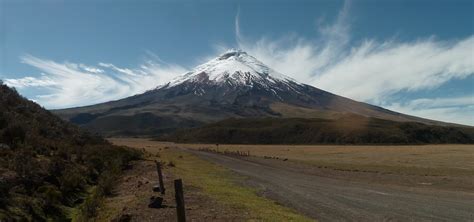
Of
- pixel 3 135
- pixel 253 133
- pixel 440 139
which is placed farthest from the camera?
pixel 253 133

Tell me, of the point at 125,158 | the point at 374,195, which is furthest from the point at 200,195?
the point at 125,158

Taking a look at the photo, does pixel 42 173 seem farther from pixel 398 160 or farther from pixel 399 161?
pixel 398 160

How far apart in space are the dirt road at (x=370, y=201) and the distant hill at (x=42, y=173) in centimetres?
1017

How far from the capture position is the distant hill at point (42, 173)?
16.5 metres

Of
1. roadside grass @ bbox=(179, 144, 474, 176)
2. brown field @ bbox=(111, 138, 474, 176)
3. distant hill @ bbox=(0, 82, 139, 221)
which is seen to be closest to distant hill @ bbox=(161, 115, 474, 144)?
brown field @ bbox=(111, 138, 474, 176)

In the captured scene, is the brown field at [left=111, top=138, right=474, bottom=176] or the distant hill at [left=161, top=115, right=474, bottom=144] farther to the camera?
the distant hill at [left=161, top=115, right=474, bottom=144]

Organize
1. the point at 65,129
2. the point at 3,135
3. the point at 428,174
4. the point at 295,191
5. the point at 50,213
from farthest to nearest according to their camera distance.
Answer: the point at 65,129, the point at 428,174, the point at 295,191, the point at 3,135, the point at 50,213

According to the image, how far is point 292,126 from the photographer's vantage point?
18812 centimetres

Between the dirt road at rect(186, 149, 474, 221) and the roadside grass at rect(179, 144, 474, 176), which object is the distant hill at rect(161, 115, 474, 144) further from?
the dirt road at rect(186, 149, 474, 221)

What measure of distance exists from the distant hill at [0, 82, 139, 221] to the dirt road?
400 inches

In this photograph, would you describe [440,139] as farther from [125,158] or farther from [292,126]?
[125,158]

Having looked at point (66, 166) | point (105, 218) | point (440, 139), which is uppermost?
point (440, 139)

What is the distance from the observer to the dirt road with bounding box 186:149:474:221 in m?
19.0

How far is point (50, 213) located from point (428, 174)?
32.8 m
